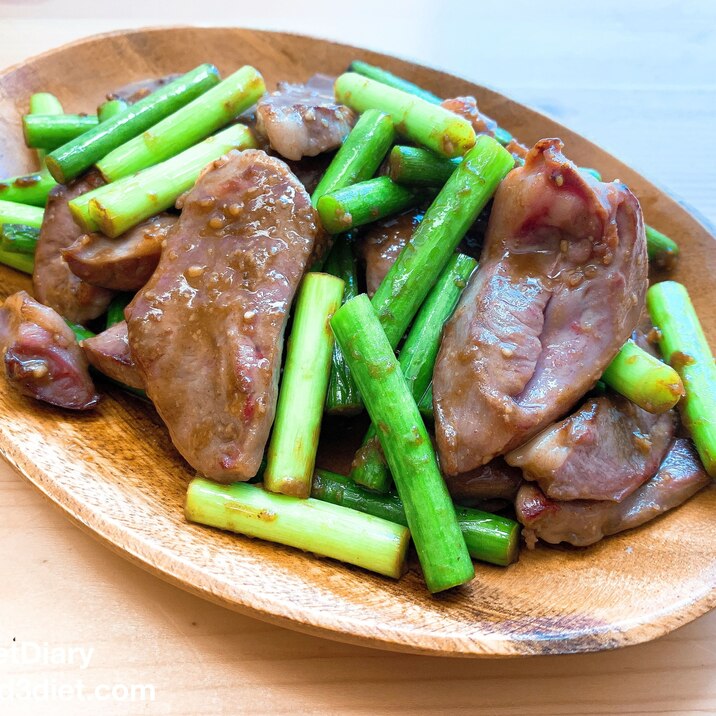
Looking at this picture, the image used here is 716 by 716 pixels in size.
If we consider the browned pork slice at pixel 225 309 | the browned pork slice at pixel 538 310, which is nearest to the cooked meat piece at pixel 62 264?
the browned pork slice at pixel 225 309

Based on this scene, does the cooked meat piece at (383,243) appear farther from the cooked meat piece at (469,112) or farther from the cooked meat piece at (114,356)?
the cooked meat piece at (114,356)

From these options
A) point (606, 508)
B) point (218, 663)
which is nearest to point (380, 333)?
point (606, 508)

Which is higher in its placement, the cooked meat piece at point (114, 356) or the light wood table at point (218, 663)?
the cooked meat piece at point (114, 356)

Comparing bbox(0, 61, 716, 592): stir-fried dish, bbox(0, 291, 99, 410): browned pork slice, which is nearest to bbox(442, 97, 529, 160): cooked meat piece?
bbox(0, 61, 716, 592): stir-fried dish

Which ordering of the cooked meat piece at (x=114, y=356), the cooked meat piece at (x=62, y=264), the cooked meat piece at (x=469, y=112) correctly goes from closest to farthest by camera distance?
the cooked meat piece at (x=114, y=356)
the cooked meat piece at (x=62, y=264)
the cooked meat piece at (x=469, y=112)

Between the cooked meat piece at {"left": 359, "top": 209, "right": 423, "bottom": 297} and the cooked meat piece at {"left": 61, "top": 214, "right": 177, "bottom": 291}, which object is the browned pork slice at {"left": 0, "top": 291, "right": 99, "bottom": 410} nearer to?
the cooked meat piece at {"left": 61, "top": 214, "right": 177, "bottom": 291}

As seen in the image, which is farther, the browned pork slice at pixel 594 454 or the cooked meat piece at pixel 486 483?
the cooked meat piece at pixel 486 483

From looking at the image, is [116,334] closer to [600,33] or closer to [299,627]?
[299,627]
